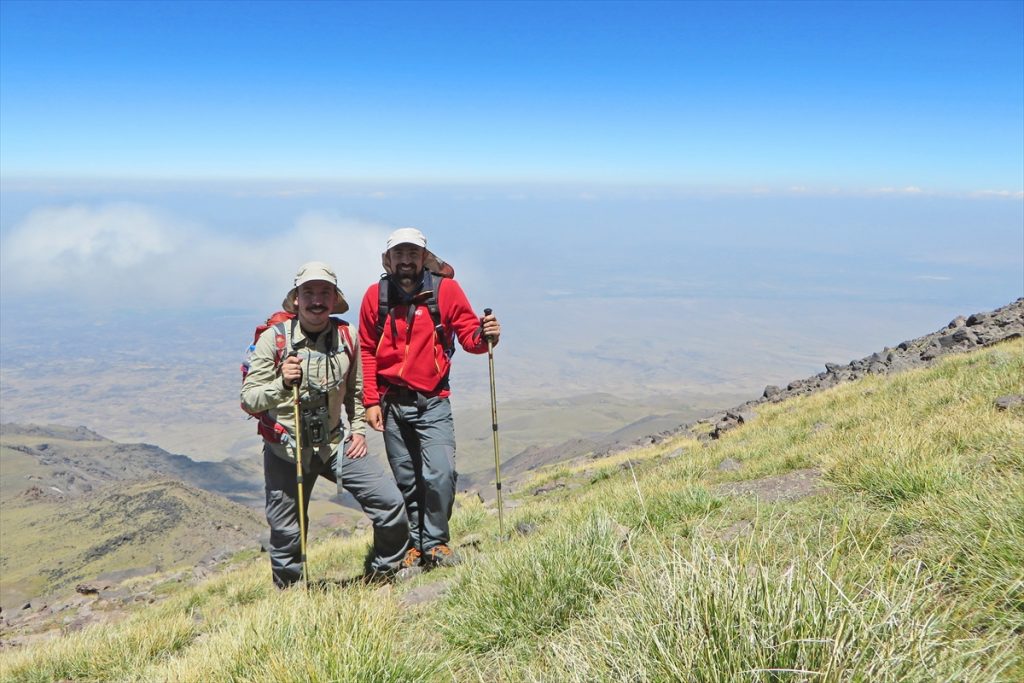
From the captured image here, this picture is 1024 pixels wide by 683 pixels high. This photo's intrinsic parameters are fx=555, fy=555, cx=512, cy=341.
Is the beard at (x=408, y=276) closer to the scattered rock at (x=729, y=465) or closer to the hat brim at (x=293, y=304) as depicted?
the hat brim at (x=293, y=304)

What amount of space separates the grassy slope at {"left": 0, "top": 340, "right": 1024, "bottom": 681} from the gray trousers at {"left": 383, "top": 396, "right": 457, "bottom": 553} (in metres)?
0.95

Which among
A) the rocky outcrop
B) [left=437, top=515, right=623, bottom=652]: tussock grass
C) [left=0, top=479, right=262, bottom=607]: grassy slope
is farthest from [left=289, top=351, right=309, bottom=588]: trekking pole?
[left=0, top=479, right=262, bottom=607]: grassy slope

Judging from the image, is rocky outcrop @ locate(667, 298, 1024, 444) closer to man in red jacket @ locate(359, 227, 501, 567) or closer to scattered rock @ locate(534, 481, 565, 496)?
scattered rock @ locate(534, 481, 565, 496)

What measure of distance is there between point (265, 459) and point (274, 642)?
126 inches

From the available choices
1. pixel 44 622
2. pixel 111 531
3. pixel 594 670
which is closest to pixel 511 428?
pixel 111 531

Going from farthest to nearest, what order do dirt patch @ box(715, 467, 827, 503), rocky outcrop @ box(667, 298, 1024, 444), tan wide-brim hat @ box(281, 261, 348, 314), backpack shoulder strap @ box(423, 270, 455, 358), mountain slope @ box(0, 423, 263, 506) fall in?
mountain slope @ box(0, 423, 263, 506) < rocky outcrop @ box(667, 298, 1024, 444) < backpack shoulder strap @ box(423, 270, 455, 358) < tan wide-brim hat @ box(281, 261, 348, 314) < dirt patch @ box(715, 467, 827, 503)

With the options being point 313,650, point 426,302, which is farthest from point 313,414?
point 313,650

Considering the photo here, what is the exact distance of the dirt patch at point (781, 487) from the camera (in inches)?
194

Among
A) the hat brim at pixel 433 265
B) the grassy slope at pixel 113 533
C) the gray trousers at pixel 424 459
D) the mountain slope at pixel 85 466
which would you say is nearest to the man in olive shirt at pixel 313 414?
the gray trousers at pixel 424 459

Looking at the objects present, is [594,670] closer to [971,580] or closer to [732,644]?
[732,644]

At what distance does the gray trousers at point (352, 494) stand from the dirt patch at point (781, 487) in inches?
129

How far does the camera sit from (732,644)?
1959 mm

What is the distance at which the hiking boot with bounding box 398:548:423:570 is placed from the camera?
5980 mm

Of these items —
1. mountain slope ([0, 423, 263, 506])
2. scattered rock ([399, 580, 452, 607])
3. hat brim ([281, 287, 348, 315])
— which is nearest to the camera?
scattered rock ([399, 580, 452, 607])
